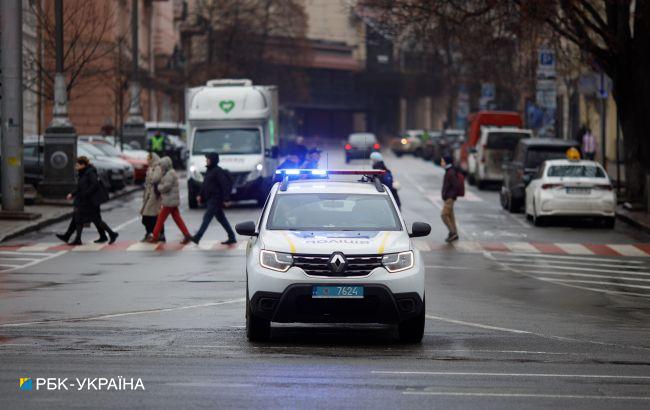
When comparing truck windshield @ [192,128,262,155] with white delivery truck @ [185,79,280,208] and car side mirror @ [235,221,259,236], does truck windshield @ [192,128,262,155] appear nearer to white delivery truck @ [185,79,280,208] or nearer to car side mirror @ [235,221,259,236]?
white delivery truck @ [185,79,280,208]

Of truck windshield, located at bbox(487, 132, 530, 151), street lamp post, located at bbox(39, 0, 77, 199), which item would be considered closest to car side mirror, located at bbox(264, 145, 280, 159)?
street lamp post, located at bbox(39, 0, 77, 199)

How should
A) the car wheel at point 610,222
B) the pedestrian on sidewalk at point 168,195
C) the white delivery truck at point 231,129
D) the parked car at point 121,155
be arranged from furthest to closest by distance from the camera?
the parked car at point 121,155 → the white delivery truck at point 231,129 → the car wheel at point 610,222 → the pedestrian on sidewalk at point 168,195

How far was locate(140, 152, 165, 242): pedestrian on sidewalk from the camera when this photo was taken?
2841 cm

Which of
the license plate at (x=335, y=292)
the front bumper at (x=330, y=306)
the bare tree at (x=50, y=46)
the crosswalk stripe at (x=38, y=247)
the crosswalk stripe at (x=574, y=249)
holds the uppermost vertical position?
the bare tree at (x=50, y=46)

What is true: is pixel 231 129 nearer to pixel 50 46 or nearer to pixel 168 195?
pixel 168 195

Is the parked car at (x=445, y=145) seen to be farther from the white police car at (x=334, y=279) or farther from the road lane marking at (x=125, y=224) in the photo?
the white police car at (x=334, y=279)

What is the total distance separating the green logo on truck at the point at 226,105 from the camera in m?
40.7

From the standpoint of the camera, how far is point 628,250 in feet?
92.2

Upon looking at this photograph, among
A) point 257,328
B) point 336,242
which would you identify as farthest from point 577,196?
point 257,328

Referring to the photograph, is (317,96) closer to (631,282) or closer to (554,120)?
(554,120)

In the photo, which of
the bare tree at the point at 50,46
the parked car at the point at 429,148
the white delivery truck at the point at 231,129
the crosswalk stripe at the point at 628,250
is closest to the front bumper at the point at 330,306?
the crosswalk stripe at the point at 628,250

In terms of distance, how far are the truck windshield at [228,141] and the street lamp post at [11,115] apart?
7.27 meters

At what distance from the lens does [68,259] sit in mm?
25516

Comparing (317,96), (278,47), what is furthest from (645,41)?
(317,96)
